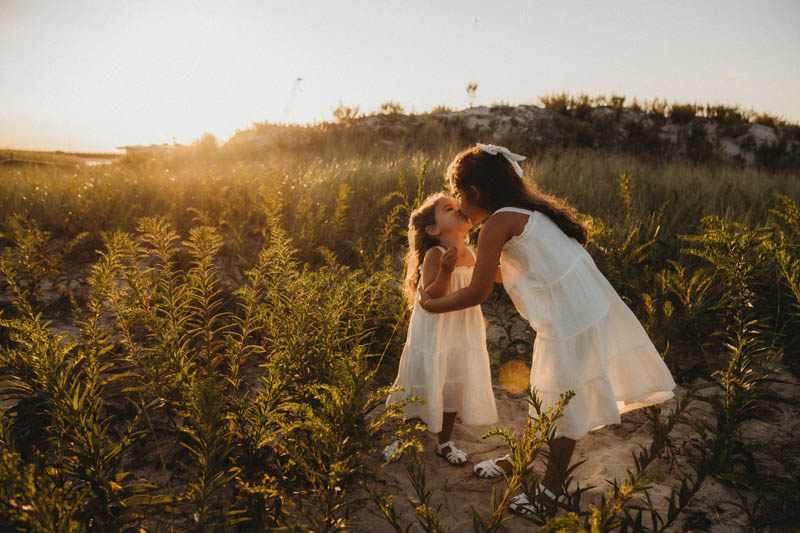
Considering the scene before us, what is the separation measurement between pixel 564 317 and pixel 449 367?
2.59 feet

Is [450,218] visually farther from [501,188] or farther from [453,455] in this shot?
[453,455]

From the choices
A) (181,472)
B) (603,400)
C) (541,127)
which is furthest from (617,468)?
(541,127)

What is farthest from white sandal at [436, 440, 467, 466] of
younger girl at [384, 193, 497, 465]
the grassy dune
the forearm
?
the forearm

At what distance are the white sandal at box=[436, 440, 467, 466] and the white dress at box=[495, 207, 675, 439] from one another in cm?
66

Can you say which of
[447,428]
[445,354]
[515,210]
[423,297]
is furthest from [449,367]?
[515,210]

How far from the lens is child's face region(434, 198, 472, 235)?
2.57 m

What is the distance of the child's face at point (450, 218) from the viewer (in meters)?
2.57

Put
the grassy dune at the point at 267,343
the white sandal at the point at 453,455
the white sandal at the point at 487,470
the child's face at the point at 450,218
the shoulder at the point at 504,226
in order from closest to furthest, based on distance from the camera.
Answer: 1. the grassy dune at the point at 267,343
2. the shoulder at the point at 504,226
3. the white sandal at the point at 487,470
4. the white sandal at the point at 453,455
5. the child's face at the point at 450,218

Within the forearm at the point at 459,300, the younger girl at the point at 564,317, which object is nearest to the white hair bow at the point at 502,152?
the younger girl at the point at 564,317

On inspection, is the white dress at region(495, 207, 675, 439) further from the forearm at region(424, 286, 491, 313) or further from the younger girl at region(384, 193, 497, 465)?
the younger girl at region(384, 193, 497, 465)

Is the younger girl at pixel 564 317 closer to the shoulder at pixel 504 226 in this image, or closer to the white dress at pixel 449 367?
the shoulder at pixel 504 226

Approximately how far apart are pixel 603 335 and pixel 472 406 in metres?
0.86

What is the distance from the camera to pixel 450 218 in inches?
101

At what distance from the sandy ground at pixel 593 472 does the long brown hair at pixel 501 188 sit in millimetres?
1225
